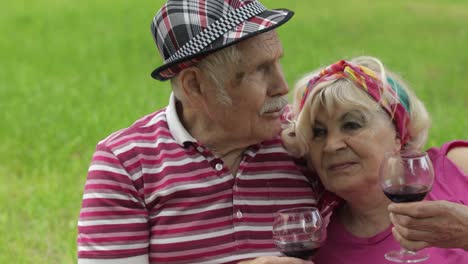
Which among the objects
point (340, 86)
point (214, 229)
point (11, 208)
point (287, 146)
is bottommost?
point (11, 208)

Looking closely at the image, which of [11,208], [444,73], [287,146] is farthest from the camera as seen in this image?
[444,73]

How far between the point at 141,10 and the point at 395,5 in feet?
15.2

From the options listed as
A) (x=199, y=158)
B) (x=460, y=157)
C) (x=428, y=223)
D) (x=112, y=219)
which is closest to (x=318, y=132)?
(x=199, y=158)

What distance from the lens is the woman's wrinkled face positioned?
12.0 ft

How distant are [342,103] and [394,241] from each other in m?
0.63

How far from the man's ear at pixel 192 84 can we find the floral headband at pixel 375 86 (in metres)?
0.47

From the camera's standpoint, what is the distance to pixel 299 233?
10.9 feet

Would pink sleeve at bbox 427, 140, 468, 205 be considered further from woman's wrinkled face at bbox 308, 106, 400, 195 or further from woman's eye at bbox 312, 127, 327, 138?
woman's eye at bbox 312, 127, 327, 138

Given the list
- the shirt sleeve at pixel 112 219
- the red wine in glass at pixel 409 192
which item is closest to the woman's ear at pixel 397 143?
the red wine in glass at pixel 409 192

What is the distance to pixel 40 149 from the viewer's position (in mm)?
8164

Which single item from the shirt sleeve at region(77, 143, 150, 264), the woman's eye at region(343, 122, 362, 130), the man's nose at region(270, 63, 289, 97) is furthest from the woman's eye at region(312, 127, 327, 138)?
the shirt sleeve at region(77, 143, 150, 264)

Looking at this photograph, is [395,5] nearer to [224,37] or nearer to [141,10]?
[141,10]

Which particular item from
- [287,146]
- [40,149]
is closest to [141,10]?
[40,149]

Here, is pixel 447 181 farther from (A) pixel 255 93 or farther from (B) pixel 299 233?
(A) pixel 255 93
